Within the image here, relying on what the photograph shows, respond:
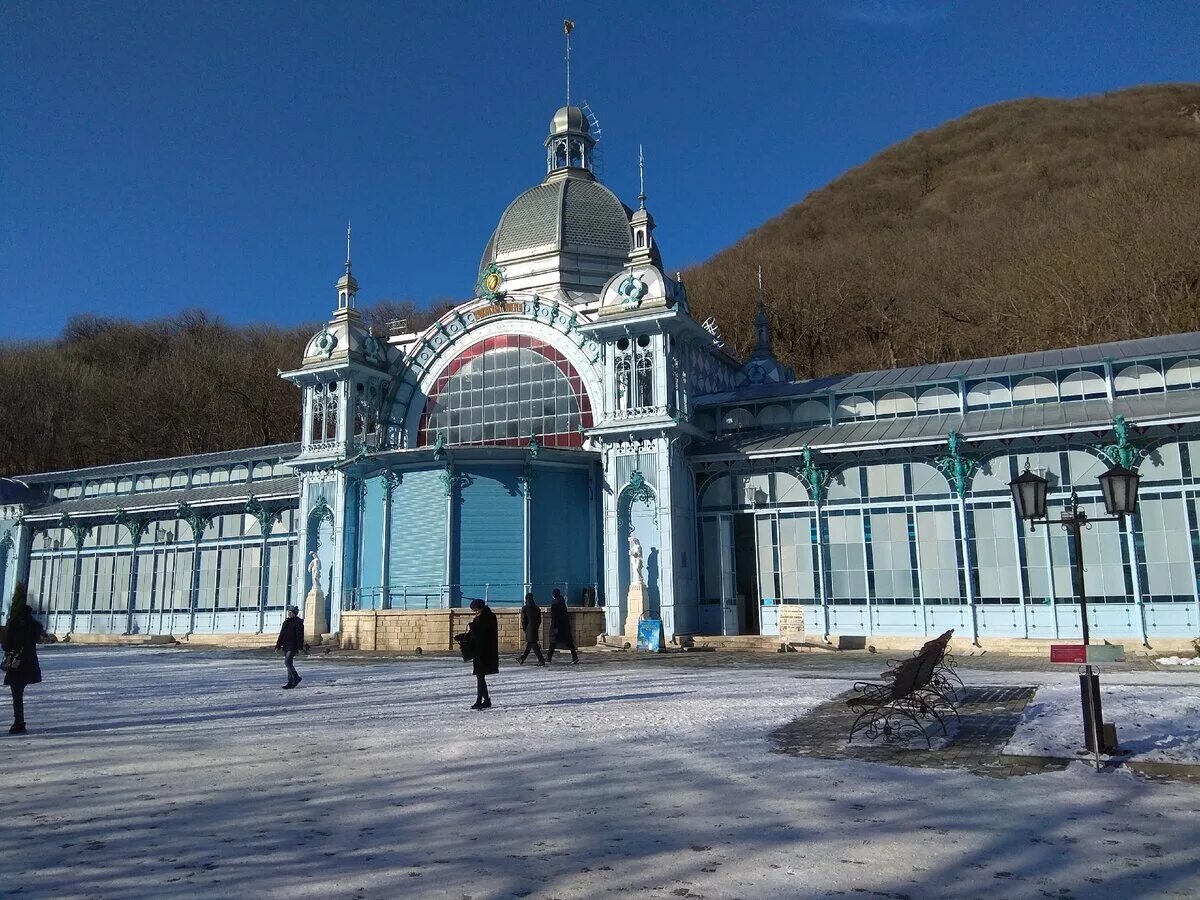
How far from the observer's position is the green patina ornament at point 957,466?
2580 centimetres

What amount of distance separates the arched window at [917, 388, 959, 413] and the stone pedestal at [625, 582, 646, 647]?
9.97m

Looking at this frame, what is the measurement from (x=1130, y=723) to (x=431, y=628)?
19.6m

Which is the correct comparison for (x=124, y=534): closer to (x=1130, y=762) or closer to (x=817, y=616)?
(x=817, y=616)

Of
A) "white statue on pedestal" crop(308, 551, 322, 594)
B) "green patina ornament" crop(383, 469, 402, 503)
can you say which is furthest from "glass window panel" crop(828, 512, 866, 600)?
"white statue on pedestal" crop(308, 551, 322, 594)

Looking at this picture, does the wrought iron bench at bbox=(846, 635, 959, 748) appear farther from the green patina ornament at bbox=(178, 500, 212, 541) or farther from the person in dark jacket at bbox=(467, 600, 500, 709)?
the green patina ornament at bbox=(178, 500, 212, 541)

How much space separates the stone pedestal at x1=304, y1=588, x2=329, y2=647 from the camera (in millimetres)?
30917

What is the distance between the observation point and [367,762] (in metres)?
9.70

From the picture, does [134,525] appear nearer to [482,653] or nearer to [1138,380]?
[482,653]

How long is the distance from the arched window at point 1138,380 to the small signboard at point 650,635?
1432 centimetres


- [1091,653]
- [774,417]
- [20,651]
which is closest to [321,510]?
[774,417]

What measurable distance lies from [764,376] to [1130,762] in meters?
30.7

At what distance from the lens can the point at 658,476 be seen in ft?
93.6

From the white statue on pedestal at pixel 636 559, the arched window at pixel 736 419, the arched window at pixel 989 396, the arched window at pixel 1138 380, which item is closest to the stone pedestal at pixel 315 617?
the white statue on pedestal at pixel 636 559

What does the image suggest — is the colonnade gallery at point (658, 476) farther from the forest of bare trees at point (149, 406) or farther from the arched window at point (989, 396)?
the forest of bare trees at point (149, 406)
